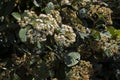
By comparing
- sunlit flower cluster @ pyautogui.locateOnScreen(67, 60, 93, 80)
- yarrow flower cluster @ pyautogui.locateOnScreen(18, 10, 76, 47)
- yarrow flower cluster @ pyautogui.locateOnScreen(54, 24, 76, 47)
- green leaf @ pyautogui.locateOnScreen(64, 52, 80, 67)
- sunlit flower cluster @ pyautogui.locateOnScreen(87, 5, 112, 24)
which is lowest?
sunlit flower cluster @ pyautogui.locateOnScreen(67, 60, 93, 80)

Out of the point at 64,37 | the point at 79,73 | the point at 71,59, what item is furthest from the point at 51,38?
the point at 79,73

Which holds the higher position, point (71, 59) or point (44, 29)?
point (44, 29)

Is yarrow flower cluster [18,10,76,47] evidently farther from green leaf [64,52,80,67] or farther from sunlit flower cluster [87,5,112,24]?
sunlit flower cluster [87,5,112,24]

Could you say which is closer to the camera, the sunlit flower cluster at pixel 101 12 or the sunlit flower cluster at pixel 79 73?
the sunlit flower cluster at pixel 79 73

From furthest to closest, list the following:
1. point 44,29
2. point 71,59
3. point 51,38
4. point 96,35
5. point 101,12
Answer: point 101,12, point 96,35, point 71,59, point 51,38, point 44,29

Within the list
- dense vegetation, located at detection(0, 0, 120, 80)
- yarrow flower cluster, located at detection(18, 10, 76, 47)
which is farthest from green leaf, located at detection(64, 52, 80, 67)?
yarrow flower cluster, located at detection(18, 10, 76, 47)

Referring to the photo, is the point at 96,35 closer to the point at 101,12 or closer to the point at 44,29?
the point at 101,12

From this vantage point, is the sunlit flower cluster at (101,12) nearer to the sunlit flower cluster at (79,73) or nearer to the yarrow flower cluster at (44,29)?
the sunlit flower cluster at (79,73)

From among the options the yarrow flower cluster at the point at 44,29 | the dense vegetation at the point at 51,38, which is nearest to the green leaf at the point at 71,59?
the dense vegetation at the point at 51,38

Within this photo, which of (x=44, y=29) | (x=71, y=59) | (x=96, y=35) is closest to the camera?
(x=44, y=29)

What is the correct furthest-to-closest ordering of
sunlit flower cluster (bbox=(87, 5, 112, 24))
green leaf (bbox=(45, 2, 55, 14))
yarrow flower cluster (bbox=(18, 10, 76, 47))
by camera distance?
sunlit flower cluster (bbox=(87, 5, 112, 24)) → green leaf (bbox=(45, 2, 55, 14)) → yarrow flower cluster (bbox=(18, 10, 76, 47))
